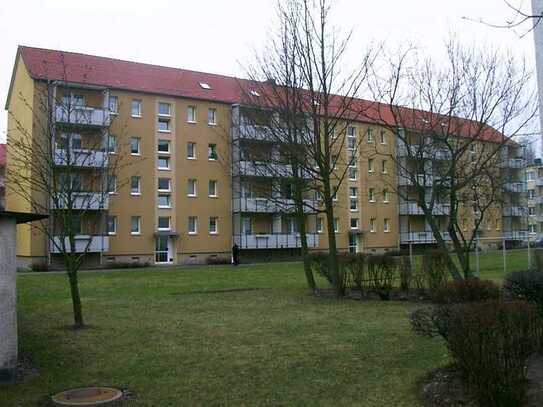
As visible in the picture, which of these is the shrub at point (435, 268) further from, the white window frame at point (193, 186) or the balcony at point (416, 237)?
the balcony at point (416, 237)

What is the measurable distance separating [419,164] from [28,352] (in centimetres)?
1165

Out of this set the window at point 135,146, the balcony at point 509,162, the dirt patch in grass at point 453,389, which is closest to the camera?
the dirt patch in grass at point 453,389

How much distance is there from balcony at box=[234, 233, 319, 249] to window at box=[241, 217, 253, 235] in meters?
0.84

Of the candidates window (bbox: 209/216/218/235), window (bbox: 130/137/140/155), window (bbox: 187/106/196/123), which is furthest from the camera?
window (bbox: 209/216/218/235)

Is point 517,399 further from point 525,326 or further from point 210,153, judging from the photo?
point 210,153

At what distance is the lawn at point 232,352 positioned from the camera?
649cm

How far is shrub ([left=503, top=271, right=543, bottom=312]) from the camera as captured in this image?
892 cm

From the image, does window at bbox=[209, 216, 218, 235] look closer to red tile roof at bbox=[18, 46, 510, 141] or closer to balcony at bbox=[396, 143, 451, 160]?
red tile roof at bbox=[18, 46, 510, 141]

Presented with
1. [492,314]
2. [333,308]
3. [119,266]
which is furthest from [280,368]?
[119,266]

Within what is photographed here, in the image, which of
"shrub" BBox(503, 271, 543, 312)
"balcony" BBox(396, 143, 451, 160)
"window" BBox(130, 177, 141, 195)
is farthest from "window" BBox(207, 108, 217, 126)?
"shrub" BBox(503, 271, 543, 312)

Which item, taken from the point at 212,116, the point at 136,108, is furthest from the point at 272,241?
the point at 136,108

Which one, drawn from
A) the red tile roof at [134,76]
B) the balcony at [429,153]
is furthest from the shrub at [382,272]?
the red tile roof at [134,76]

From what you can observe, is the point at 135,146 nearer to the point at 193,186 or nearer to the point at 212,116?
the point at 193,186

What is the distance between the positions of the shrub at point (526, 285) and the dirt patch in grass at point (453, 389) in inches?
86.2
